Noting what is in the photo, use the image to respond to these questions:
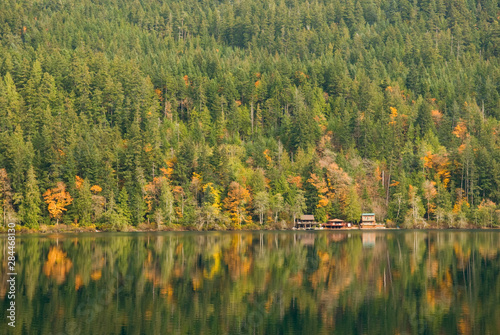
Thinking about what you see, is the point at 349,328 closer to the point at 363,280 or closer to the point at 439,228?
the point at 363,280

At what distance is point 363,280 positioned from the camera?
53688 mm

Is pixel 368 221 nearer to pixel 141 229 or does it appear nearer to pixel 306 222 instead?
pixel 306 222

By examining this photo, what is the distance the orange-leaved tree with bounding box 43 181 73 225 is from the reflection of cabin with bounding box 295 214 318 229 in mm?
50459

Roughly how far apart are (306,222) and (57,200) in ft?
179

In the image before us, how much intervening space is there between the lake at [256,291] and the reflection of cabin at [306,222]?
187ft

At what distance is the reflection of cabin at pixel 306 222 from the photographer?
137 meters

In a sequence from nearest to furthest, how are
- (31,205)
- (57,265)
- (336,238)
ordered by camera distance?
(57,265), (336,238), (31,205)

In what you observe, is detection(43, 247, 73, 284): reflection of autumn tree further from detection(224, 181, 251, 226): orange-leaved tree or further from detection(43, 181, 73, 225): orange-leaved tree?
detection(224, 181, 251, 226): orange-leaved tree

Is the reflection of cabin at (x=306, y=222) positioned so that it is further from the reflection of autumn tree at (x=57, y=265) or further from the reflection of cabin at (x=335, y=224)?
the reflection of autumn tree at (x=57, y=265)

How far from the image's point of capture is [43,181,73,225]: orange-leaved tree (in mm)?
120625

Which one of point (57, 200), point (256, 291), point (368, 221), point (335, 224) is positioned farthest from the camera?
point (335, 224)

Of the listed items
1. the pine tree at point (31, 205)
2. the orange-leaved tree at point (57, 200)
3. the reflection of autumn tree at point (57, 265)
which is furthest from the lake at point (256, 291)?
the orange-leaved tree at point (57, 200)

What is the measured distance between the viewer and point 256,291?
160ft

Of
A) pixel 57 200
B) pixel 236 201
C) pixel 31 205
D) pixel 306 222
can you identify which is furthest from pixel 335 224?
pixel 31 205
